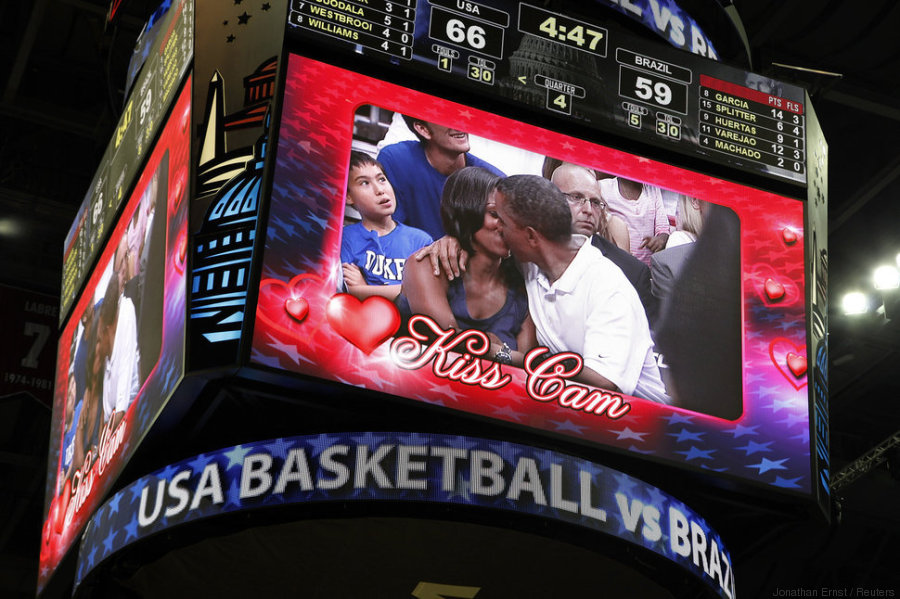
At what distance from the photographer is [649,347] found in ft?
26.3

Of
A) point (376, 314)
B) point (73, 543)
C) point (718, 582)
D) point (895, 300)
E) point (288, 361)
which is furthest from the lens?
point (895, 300)

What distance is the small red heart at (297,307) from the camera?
22.9 feet

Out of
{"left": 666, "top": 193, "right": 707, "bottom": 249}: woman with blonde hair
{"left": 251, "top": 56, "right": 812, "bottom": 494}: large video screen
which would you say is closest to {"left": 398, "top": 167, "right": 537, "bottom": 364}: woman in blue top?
{"left": 251, "top": 56, "right": 812, "bottom": 494}: large video screen

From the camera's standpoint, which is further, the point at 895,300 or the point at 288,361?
the point at 895,300

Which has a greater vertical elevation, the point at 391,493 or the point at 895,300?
the point at 895,300

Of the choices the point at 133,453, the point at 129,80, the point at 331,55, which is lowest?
the point at 133,453

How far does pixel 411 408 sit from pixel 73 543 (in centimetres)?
302

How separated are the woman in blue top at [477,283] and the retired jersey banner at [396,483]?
717 mm

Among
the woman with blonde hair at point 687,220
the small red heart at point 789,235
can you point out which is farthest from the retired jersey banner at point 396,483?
the small red heart at point 789,235

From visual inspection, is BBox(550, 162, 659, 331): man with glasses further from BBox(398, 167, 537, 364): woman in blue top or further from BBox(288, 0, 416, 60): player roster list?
BBox(288, 0, 416, 60): player roster list

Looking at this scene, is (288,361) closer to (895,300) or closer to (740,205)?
(740,205)

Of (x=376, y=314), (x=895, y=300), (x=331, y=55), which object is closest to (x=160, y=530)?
(x=376, y=314)

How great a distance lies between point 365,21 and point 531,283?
6.51 feet

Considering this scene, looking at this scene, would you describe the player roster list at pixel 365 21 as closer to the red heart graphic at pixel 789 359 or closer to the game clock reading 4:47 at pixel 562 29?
the game clock reading 4:47 at pixel 562 29
